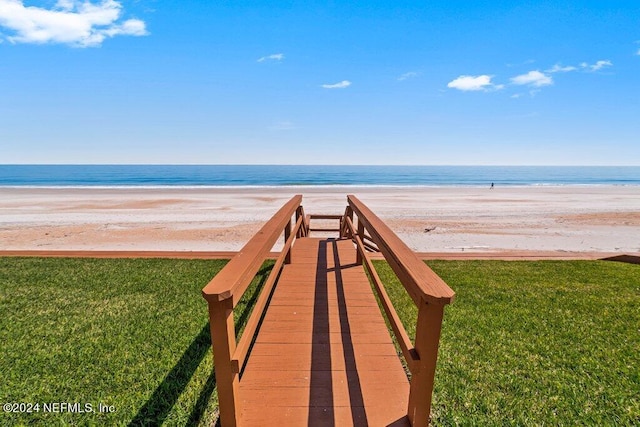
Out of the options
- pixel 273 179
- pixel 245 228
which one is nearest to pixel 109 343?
pixel 245 228

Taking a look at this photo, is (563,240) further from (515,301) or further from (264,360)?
(264,360)

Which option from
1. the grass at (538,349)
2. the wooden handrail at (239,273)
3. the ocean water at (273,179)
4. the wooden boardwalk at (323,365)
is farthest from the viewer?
the ocean water at (273,179)

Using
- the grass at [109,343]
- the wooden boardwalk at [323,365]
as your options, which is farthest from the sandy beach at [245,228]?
the wooden boardwalk at [323,365]

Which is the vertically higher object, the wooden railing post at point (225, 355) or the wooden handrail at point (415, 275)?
the wooden handrail at point (415, 275)

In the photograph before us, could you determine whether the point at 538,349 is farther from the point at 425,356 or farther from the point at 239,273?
the point at 239,273

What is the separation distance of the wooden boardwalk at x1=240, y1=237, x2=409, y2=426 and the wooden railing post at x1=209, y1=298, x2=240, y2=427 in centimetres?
29

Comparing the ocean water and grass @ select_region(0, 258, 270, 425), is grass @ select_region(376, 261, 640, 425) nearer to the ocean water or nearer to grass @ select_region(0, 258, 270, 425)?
grass @ select_region(0, 258, 270, 425)

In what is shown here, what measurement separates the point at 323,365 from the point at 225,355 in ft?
4.31

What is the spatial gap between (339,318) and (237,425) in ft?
6.08

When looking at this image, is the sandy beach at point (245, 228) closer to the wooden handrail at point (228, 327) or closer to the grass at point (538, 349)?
the grass at point (538, 349)

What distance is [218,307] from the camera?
1677mm

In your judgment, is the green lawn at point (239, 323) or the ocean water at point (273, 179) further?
the ocean water at point (273, 179)

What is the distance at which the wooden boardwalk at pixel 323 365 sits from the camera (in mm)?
2303

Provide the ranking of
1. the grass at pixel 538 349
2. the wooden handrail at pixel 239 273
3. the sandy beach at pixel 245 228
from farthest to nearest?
the sandy beach at pixel 245 228 < the grass at pixel 538 349 < the wooden handrail at pixel 239 273
